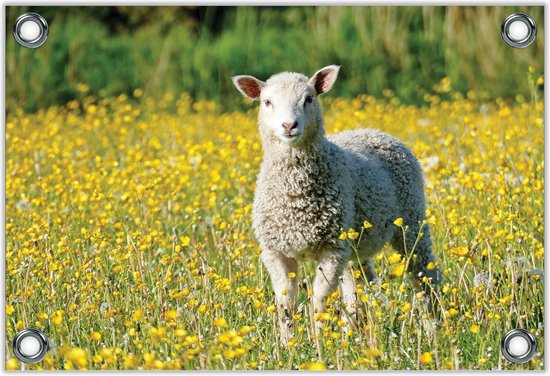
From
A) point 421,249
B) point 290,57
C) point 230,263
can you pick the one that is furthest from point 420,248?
point 290,57

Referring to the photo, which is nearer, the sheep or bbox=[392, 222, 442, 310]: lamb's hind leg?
the sheep

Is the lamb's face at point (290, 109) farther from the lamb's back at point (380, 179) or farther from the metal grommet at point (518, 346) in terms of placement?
the metal grommet at point (518, 346)

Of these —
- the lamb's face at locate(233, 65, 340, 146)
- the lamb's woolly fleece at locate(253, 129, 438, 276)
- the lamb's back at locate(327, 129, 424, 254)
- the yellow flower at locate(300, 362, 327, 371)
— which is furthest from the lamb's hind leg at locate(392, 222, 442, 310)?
the yellow flower at locate(300, 362, 327, 371)

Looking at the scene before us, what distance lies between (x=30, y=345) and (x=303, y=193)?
156 cm

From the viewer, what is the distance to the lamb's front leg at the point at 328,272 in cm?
490

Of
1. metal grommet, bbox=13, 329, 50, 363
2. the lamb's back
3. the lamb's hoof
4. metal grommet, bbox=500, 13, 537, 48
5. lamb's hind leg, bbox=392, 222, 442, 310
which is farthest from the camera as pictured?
lamb's hind leg, bbox=392, 222, 442, 310

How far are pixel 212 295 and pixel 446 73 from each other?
15.3 feet

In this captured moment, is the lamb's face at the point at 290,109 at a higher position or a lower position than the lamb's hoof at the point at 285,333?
higher

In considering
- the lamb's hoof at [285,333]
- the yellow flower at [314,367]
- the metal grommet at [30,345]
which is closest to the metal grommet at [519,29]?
the lamb's hoof at [285,333]

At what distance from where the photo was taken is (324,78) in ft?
16.6

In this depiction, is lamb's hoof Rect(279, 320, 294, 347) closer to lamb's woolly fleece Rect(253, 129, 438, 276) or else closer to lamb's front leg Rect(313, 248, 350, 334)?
lamb's front leg Rect(313, 248, 350, 334)

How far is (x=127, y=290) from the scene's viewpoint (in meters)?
4.94

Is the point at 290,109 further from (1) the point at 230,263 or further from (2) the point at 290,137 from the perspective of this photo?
(1) the point at 230,263

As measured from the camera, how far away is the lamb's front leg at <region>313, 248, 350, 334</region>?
490 cm
